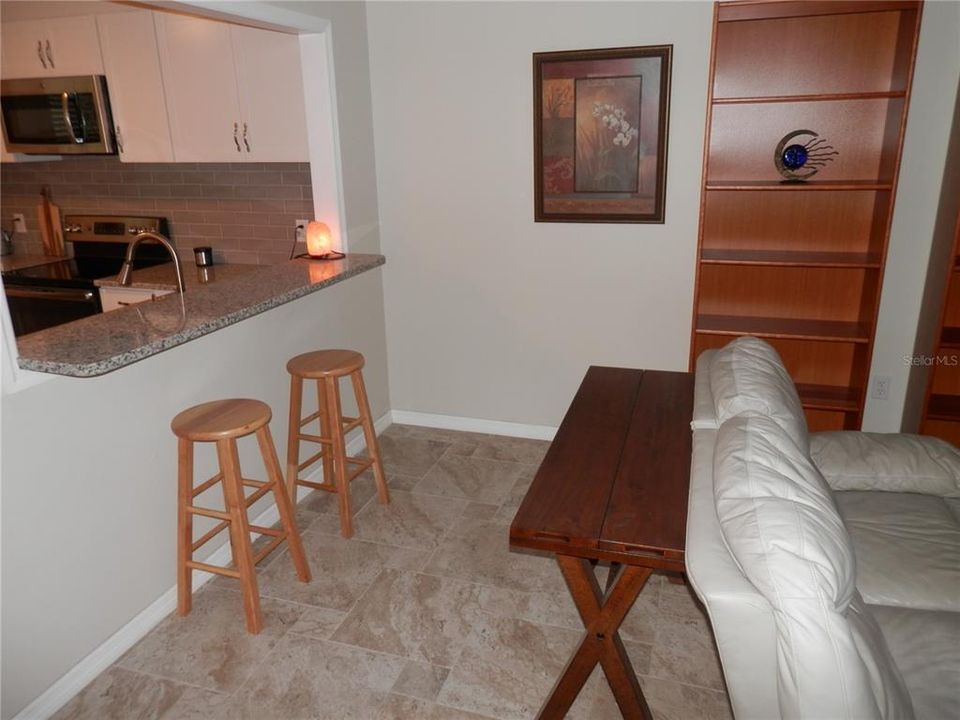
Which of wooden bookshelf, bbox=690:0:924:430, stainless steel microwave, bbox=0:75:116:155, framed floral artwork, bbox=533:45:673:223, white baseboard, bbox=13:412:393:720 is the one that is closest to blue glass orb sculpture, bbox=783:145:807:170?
wooden bookshelf, bbox=690:0:924:430

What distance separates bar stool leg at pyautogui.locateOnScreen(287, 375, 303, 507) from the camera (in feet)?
9.49

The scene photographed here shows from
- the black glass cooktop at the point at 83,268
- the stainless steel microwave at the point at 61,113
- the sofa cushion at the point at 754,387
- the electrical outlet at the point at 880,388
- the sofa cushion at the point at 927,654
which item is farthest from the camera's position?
the black glass cooktop at the point at 83,268

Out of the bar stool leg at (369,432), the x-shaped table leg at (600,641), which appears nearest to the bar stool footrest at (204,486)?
the bar stool leg at (369,432)

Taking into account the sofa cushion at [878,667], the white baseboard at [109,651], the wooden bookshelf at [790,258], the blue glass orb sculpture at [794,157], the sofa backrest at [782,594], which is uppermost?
the blue glass orb sculpture at [794,157]

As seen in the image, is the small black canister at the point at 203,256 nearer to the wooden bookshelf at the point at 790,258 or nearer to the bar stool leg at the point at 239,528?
the bar stool leg at the point at 239,528

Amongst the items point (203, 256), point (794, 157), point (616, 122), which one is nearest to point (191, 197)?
point (203, 256)

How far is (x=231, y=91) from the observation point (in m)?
3.40

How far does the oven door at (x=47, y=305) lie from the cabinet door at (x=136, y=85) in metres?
Result: 0.82

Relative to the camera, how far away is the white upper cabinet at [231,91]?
3.28 m

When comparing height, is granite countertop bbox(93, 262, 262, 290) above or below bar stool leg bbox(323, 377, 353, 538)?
above

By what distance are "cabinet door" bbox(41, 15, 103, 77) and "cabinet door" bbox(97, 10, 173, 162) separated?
57mm

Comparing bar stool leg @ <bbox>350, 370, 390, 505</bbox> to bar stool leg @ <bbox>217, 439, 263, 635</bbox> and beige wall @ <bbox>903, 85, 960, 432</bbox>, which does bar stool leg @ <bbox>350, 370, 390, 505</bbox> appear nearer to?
bar stool leg @ <bbox>217, 439, 263, 635</bbox>

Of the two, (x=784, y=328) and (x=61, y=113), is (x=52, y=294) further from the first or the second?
(x=784, y=328)

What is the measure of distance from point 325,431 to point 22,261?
2.70m
